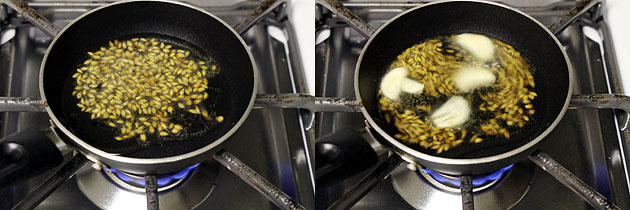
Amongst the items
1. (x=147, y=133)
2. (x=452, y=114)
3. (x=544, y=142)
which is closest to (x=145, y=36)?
(x=147, y=133)

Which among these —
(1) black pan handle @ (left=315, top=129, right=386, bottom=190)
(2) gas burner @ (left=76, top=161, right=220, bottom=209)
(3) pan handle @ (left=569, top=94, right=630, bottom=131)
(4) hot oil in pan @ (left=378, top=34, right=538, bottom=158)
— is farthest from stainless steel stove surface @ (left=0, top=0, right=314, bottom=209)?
(3) pan handle @ (left=569, top=94, right=630, bottom=131)

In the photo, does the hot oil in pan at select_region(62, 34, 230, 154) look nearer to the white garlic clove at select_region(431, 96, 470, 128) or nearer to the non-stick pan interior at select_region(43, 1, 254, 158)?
the non-stick pan interior at select_region(43, 1, 254, 158)

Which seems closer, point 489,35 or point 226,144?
point 226,144

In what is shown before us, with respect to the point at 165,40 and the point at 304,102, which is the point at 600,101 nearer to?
the point at 304,102

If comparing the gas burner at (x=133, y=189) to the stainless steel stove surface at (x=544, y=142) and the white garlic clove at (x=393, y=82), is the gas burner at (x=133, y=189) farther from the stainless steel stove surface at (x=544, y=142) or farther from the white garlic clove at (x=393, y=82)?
the white garlic clove at (x=393, y=82)

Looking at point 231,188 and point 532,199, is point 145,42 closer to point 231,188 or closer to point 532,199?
point 231,188
